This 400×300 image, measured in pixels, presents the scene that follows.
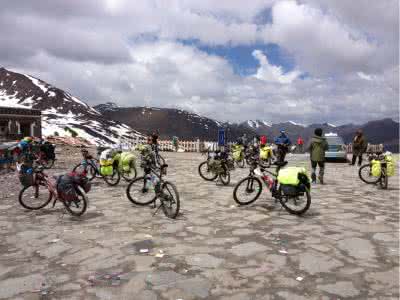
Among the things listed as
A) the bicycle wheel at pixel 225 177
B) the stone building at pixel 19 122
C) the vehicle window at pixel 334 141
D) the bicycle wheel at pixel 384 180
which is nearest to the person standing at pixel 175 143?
the vehicle window at pixel 334 141

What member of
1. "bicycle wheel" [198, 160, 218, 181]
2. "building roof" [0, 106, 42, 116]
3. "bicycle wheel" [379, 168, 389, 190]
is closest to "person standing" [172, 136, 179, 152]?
"bicycle wheel" [198, 160, 218, 181]

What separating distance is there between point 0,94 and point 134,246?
186223mm

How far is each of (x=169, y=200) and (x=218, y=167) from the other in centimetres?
471

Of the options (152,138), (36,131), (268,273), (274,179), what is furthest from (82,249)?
Answer: (36,131)

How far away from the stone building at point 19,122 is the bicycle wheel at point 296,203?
50284 millimetres

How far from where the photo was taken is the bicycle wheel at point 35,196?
8.08m

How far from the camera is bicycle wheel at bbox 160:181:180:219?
291 inches

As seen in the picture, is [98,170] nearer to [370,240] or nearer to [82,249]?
[82,249]

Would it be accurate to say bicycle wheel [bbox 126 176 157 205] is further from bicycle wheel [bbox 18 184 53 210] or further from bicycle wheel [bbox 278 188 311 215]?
bicycle wheel [bbox 278 188 311 215]

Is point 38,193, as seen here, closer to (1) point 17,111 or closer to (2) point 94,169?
(2) point 94,169

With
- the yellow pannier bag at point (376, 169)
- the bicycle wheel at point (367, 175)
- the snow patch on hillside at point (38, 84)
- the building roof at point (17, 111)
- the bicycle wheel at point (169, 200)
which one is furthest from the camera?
the snow patch on hillside at point (38, 84)

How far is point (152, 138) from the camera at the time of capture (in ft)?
64.2

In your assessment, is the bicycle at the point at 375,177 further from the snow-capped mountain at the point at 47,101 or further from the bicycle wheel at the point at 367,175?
the snow-capped mountain at the point at 47,101

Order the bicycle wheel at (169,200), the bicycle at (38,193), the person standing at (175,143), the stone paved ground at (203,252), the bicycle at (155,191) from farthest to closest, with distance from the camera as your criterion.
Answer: the person standing at (175,143) → the bicycle at (38,193) → the bicycle at (155,191) → the bicycle wheel at (169,200) → the stone paved ground at (203,252)
